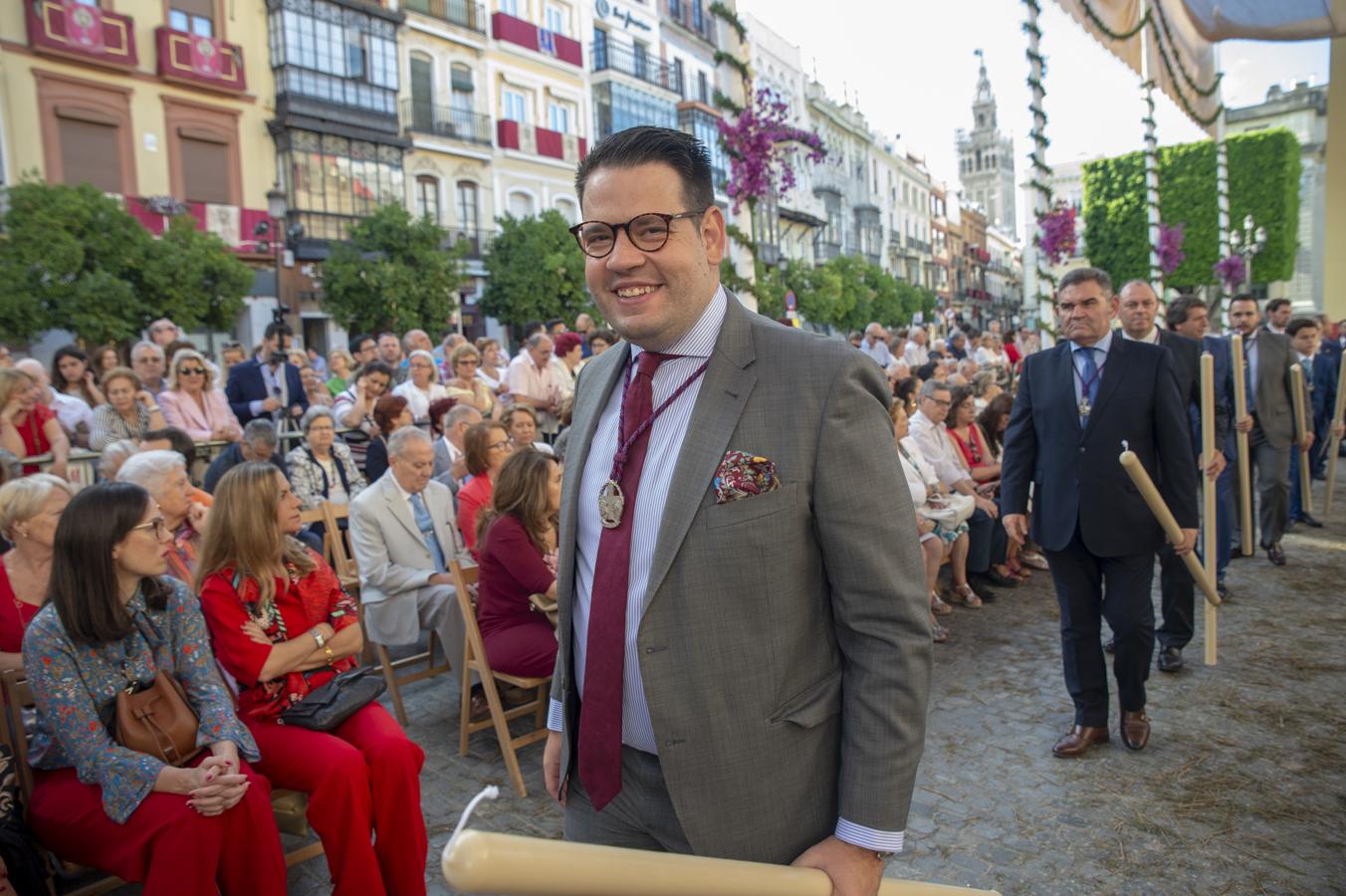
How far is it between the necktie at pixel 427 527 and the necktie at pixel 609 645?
12.4 ft

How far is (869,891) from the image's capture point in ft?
4.83

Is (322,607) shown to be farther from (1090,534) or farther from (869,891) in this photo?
(1090,534)

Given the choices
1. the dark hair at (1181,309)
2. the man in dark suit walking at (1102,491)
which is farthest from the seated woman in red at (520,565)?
the dark hair at (1181,309)

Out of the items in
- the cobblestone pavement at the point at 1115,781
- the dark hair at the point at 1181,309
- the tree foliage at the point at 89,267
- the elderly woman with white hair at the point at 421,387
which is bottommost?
the cobblestone pavement at the point at 1115,781

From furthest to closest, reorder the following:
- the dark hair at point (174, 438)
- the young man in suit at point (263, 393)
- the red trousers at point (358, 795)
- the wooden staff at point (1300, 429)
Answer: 1. the young man in suit at point (263, 393)
2. the wooden staff at point (1300, 429)
3. the dark hair at point (174, 438)
4. the red trousers at point (358, 795)

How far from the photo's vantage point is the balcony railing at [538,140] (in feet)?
101

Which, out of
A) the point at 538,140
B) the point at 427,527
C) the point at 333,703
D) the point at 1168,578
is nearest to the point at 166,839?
the point at 333,703

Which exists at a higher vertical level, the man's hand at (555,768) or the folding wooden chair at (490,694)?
the man's hand at (555,768)

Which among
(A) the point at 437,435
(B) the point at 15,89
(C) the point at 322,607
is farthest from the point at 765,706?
(B) the point at 15,89

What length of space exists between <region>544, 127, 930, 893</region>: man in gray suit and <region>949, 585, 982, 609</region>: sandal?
18.0 ft

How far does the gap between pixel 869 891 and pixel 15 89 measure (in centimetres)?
2524

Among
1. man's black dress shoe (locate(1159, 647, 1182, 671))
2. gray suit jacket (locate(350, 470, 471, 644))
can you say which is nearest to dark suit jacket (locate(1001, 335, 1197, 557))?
man's black dress shoe (locate(1159, 647, 1182, 671))

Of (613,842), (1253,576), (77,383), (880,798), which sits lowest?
(1253,576)

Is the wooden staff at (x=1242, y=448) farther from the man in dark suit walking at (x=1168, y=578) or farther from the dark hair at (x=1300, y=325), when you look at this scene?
the dark hair at (x=1300, y=325)
